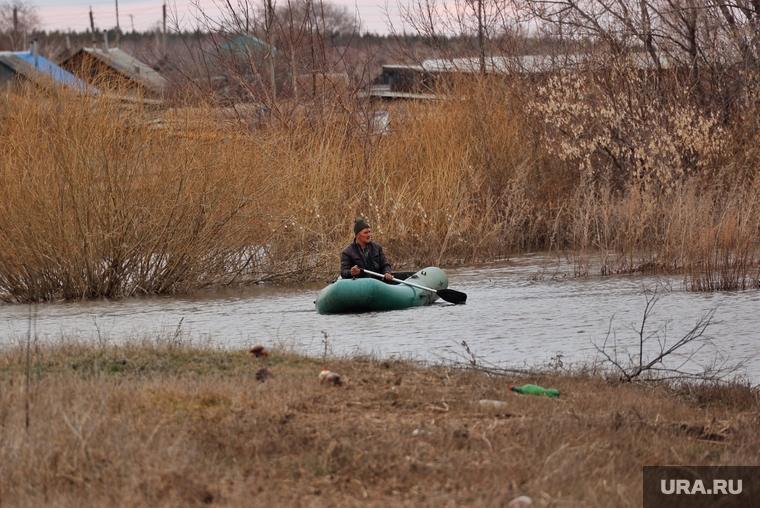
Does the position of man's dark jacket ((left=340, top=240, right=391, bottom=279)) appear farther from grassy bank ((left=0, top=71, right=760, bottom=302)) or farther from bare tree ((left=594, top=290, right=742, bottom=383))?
bare tree ((left=594, top=290, right=742, bottom=383))

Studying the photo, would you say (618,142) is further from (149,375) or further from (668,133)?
(149,375)

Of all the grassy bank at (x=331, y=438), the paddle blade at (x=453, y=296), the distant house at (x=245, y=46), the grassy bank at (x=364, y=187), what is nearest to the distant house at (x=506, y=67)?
the grassy bank at (x=364, y=187)

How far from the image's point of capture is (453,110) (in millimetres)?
19891

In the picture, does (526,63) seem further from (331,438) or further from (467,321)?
(331,438)

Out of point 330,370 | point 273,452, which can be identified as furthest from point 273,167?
point 273,452

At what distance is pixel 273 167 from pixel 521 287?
13.8ft

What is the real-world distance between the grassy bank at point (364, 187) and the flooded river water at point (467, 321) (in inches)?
24.6

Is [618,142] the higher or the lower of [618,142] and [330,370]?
the higher

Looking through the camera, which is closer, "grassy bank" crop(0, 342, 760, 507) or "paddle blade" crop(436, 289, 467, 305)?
"grassy bank" crop(0, 342, 760, 507)

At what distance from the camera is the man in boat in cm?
1290

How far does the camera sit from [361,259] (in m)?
13.1

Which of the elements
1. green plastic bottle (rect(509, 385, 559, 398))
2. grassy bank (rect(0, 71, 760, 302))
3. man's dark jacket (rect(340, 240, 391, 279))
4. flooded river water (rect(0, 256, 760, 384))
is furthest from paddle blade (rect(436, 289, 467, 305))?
green plastic bottle (rect(509, 385, 559, 398))

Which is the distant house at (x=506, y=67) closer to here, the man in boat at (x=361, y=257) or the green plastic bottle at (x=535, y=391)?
the man in boat at (x=361, y=257)

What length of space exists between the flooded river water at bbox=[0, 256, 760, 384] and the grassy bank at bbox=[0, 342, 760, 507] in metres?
1.92
